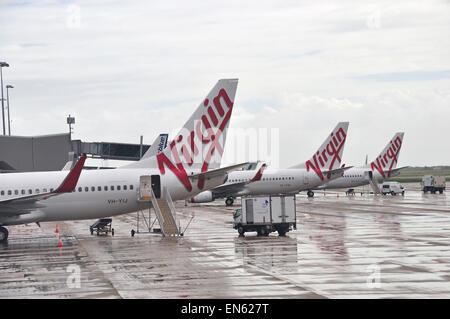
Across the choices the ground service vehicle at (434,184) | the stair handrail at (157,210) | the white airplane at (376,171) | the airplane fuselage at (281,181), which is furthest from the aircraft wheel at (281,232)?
the ground service vehicle at (434,184)

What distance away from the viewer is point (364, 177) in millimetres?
92188

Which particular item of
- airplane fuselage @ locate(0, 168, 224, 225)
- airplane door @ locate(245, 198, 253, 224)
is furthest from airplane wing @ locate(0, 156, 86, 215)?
airplane door @ locate(245, 198, 253, 224)

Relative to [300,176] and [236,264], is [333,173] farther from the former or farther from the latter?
[236,264]

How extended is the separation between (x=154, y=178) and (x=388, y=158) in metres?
62.8

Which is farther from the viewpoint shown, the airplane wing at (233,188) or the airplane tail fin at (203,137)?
the airplane wing at (233,188)

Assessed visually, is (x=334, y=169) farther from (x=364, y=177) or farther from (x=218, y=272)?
(x=218, y=272)

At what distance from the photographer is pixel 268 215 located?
122ft

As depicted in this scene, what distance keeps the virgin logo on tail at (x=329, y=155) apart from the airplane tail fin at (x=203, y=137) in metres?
38.7

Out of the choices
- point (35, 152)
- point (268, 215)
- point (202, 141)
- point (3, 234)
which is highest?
point (35, 152)

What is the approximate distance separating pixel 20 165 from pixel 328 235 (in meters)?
48.7

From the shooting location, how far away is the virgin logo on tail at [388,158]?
308 feet

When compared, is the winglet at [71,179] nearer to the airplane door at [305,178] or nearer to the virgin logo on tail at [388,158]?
the airplane door at [305,178]

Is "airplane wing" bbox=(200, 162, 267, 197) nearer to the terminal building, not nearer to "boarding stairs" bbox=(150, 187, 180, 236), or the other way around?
the terminal building

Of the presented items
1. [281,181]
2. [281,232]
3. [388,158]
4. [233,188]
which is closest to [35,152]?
[233,188]
